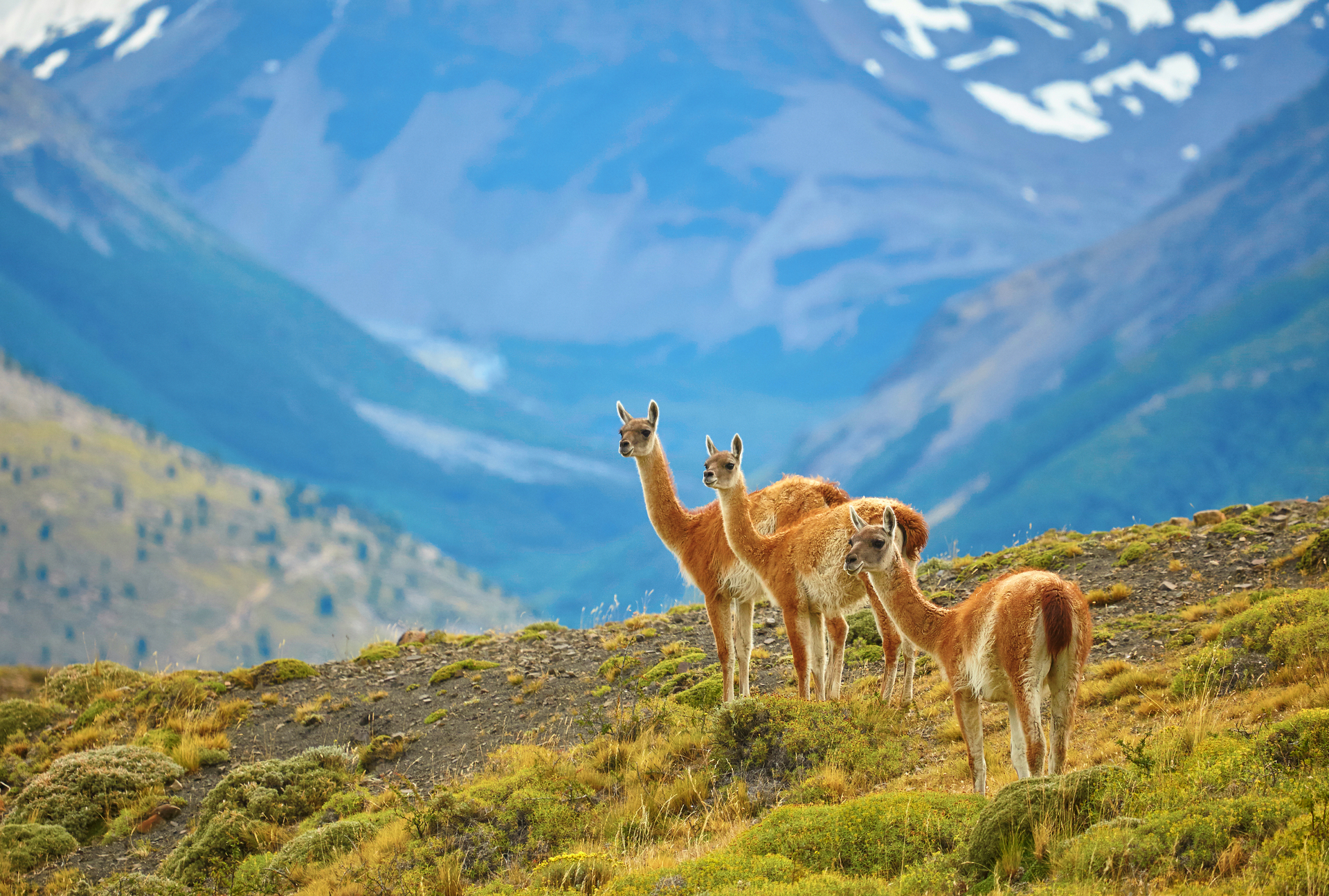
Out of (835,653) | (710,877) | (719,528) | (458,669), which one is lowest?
(710,877)

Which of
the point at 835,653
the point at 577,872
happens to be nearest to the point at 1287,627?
the point at 835,653

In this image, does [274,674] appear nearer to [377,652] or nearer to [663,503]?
[377,652]

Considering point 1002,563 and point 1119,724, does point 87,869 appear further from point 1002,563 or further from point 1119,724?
point 1002,563

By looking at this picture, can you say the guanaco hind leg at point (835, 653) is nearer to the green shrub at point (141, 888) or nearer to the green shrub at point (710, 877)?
the green shrub at point (710, 877)

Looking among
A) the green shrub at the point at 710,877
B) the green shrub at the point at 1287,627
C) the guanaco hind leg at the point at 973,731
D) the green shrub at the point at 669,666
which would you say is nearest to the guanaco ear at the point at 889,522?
the guanaco hind leg at the point at 973,731

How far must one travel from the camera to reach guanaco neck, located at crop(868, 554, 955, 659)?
390 inches

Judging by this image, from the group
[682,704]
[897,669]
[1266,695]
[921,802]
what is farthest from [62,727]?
[1266,695]

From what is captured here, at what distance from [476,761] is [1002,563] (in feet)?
31.8

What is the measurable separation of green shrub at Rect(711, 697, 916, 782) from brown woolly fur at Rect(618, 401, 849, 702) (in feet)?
4.40

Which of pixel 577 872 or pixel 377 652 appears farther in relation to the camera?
pixel 377 652

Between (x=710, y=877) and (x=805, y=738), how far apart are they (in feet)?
10.2

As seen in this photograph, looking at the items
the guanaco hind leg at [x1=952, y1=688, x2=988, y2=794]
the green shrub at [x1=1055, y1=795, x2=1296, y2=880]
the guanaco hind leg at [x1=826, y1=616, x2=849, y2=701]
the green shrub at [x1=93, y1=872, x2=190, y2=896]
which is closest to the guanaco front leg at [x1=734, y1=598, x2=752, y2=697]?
the guanaco hind leg at [x1=826, y1=616, x2=849, y2=701]

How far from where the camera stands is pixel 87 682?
19469mm

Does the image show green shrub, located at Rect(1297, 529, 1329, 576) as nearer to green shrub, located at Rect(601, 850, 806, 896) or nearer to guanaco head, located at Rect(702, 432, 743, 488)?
guanaco head, located at Rect(702, 432, 743, 488)
